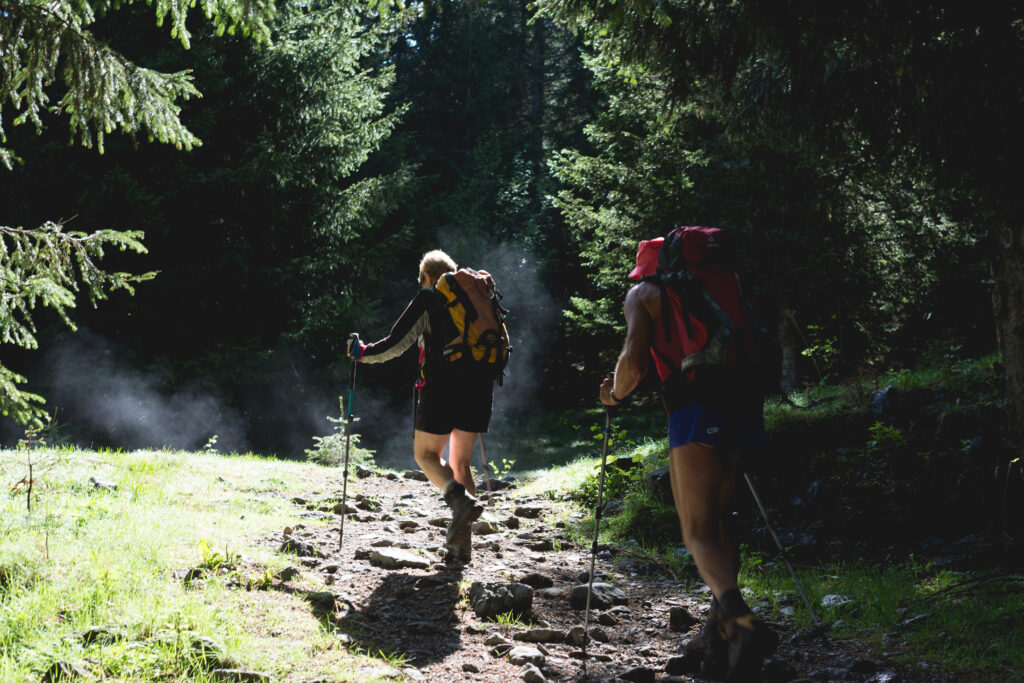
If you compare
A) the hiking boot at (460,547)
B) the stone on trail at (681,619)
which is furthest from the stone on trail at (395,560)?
the stone on trail at (681,619)

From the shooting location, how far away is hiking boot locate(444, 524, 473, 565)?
5.14 metres

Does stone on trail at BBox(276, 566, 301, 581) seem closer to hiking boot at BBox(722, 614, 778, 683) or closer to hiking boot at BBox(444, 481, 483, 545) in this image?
hiking boot at BBox(444, 481, 483, 545)

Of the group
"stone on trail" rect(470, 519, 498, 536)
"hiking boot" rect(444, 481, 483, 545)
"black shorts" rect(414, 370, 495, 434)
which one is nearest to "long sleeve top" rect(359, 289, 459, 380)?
"black shorts" rect(414, 370, 495, 434)

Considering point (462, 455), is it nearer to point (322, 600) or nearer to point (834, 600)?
point (322, 600)

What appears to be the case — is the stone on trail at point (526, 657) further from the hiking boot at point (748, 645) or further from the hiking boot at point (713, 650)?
the hiking boot at point (748, 645)

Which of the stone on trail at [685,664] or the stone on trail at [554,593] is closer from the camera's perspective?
the stone on trail at [685,664]

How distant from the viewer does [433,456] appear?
17.0ft

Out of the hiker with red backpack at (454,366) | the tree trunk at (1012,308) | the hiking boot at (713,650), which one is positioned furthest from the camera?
the hiker with red backpack at (454,366)

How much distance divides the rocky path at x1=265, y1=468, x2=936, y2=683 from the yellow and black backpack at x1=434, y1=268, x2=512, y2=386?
1.49m

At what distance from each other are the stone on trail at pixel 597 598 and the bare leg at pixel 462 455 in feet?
3.78

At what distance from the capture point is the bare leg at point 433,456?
16.8 ft

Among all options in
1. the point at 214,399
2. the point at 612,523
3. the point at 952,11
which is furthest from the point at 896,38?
the point at 214,399

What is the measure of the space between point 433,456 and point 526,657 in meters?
1.83

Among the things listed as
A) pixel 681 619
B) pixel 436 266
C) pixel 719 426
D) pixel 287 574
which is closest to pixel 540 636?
pixel 681 619
